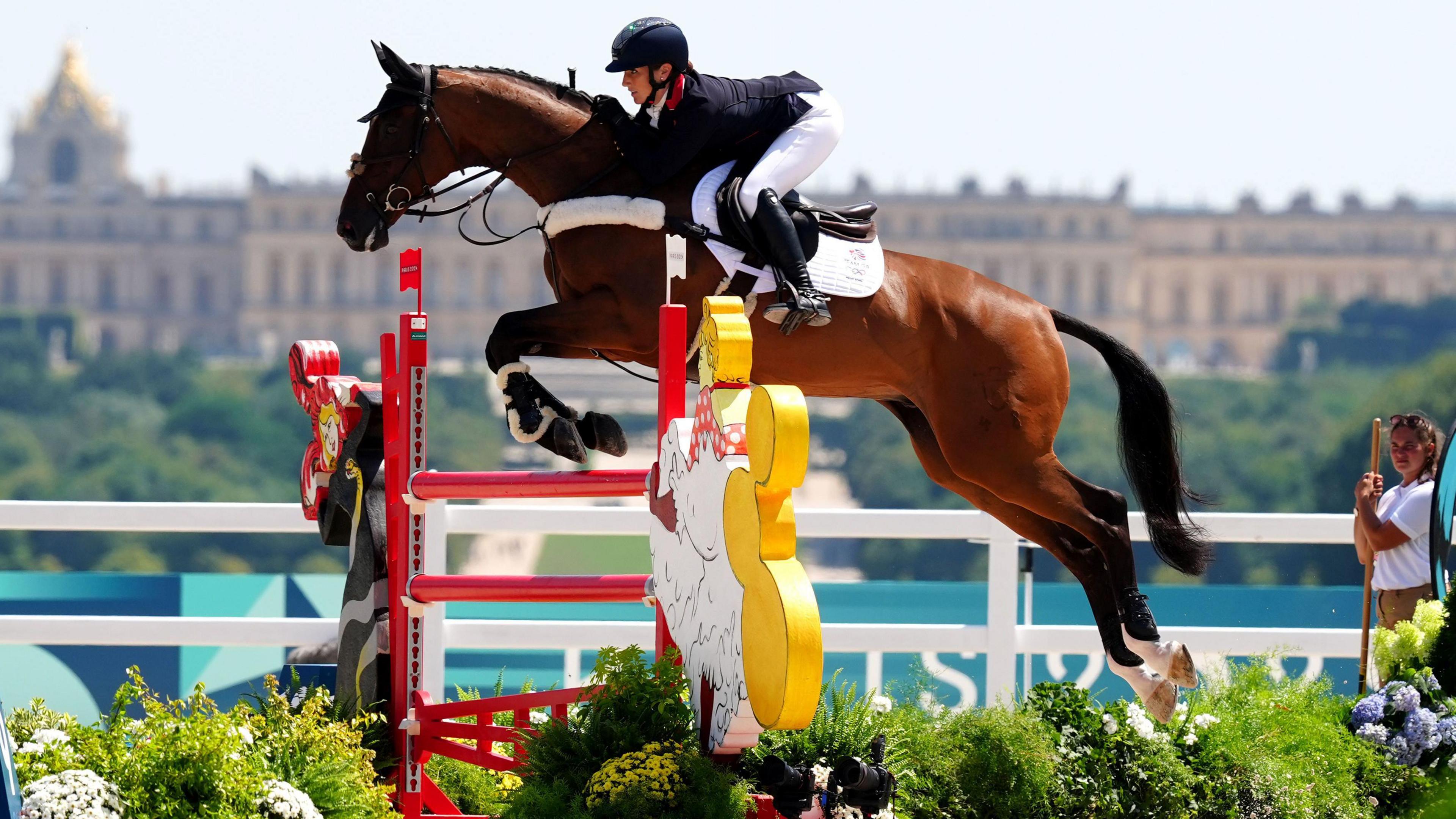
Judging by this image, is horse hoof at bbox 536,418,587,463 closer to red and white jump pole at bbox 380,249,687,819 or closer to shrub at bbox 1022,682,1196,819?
red and white jump pole at bbox 380,249,687,819

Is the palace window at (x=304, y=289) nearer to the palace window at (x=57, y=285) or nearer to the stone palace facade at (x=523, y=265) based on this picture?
the stone palace facade at (x=523, y=265)

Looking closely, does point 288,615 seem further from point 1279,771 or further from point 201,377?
point 201,377

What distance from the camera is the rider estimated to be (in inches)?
188

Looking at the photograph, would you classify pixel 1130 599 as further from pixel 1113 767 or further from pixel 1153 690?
pixel 1113 767

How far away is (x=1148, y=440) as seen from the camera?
595 centimetres

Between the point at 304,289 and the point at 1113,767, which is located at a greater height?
the point at 1113,767

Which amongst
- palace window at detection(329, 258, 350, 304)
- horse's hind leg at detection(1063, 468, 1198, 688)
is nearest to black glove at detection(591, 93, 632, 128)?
horse's hind leg at detection(1063, 468, 1198, 688)

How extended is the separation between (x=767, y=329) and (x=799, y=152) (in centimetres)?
54

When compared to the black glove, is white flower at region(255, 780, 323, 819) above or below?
below

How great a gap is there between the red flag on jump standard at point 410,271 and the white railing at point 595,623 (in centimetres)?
161

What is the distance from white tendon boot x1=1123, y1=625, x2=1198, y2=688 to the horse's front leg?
5.43 feet

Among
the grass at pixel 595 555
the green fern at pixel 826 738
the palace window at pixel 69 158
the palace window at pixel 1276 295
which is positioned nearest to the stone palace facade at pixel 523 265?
the palace window at pixel 1276 295

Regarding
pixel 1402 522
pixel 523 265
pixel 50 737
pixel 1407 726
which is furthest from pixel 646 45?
pixel 523 265

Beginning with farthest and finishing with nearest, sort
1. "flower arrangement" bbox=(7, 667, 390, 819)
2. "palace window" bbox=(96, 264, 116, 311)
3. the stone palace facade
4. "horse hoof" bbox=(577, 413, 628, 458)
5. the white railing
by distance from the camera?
1. "palace window" bbox=(96, 264, 116, 311)
2. the stone palace facade
3. the white railing
4. "horse hoof" bbox=(577, 413, 628, 458)
5. "flower arrangement" bbox=(7, 667, 390, 819)
